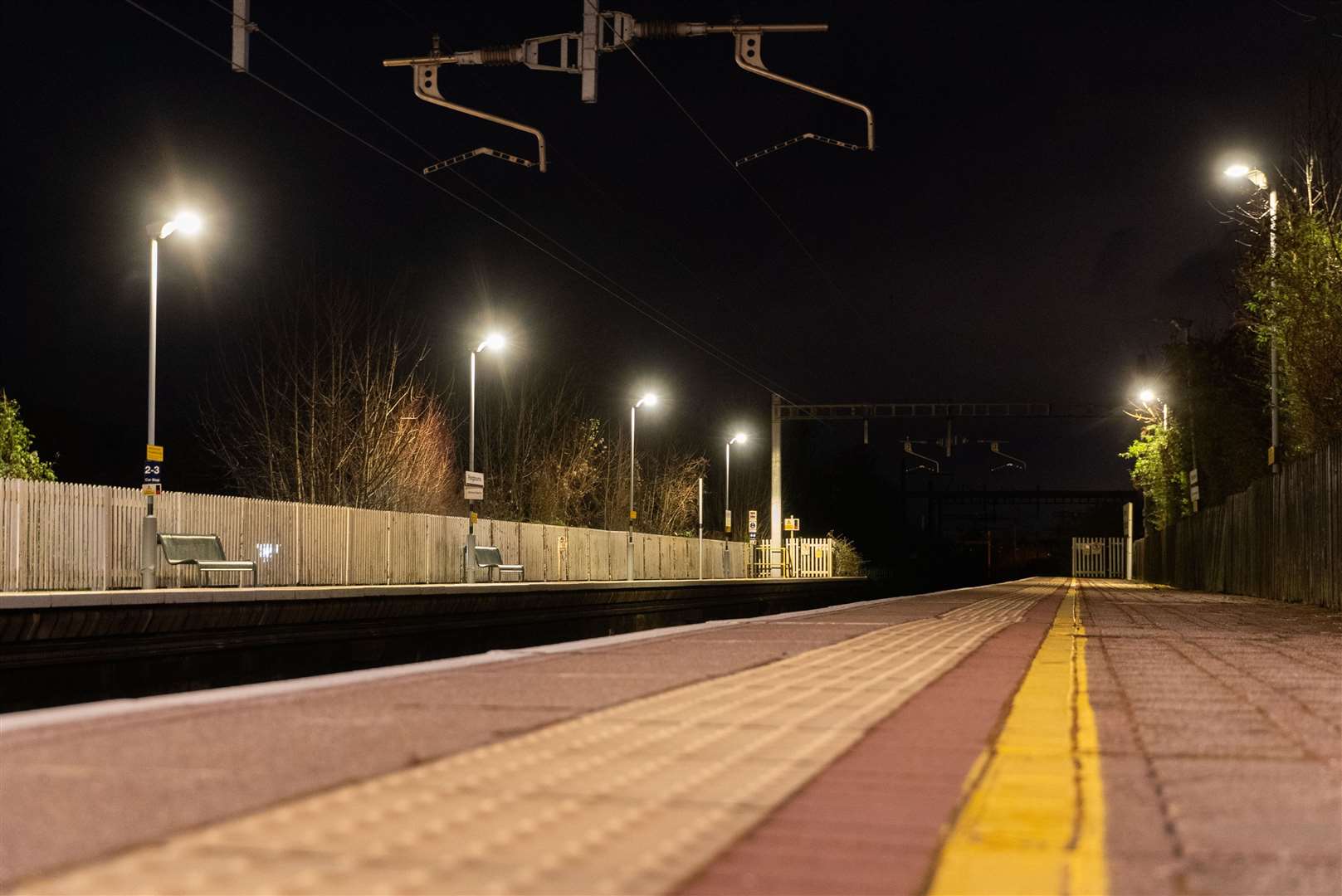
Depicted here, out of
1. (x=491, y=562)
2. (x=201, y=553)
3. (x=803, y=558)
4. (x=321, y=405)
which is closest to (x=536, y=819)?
(x=201, y=553)

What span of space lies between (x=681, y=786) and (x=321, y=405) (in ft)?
132

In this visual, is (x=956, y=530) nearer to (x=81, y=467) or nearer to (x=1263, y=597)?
(x=81, y=467)

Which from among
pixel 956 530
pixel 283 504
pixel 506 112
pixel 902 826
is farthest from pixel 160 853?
pixel 956 530

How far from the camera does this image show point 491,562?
37469 mm

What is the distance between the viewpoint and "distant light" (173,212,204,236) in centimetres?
2316

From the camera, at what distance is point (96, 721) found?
5.56 metres

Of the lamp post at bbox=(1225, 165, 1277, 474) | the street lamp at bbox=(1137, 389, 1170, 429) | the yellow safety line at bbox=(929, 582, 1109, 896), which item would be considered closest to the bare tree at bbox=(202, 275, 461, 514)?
the lamp post at bbox=(1225, 165, 1277, 474)

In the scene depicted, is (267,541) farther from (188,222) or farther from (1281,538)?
(1281,538)

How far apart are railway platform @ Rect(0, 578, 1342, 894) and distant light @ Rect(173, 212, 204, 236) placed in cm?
1718

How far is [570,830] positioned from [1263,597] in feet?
93.6

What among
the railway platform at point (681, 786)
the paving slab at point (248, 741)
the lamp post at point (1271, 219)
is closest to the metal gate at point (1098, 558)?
the lamp post at point (1271, 219)

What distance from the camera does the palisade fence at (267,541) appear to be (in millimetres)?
21312

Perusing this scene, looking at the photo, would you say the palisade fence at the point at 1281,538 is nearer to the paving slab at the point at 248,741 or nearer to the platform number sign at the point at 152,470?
the paving slab at the point at 248,741

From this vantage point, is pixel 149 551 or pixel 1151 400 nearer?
pixel 149 551
